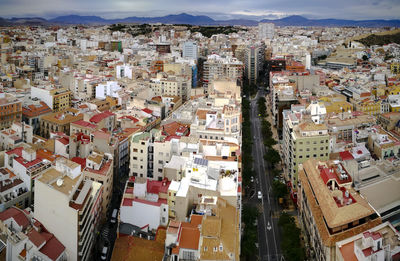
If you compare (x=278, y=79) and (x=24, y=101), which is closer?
(x=24, y=101)

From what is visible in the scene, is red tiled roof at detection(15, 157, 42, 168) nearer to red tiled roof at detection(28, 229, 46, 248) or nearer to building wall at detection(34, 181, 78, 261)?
building wall at detection(34, 181, 78, 261)

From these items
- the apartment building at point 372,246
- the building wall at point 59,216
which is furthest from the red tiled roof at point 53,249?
the apartment building at point 372,246

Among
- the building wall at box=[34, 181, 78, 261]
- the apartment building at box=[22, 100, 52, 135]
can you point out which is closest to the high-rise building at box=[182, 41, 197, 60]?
the apartment building at box=[22, 100, 52, 135]

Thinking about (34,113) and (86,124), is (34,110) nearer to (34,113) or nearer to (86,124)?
(34,113)

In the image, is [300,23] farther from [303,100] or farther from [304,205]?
[304,205]

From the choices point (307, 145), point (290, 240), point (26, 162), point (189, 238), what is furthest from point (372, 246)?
point (26, 162)

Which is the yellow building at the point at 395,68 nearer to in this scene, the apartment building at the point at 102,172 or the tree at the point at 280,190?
the tree at the point at 280,190

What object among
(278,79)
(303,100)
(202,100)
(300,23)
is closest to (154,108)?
(202,100)
